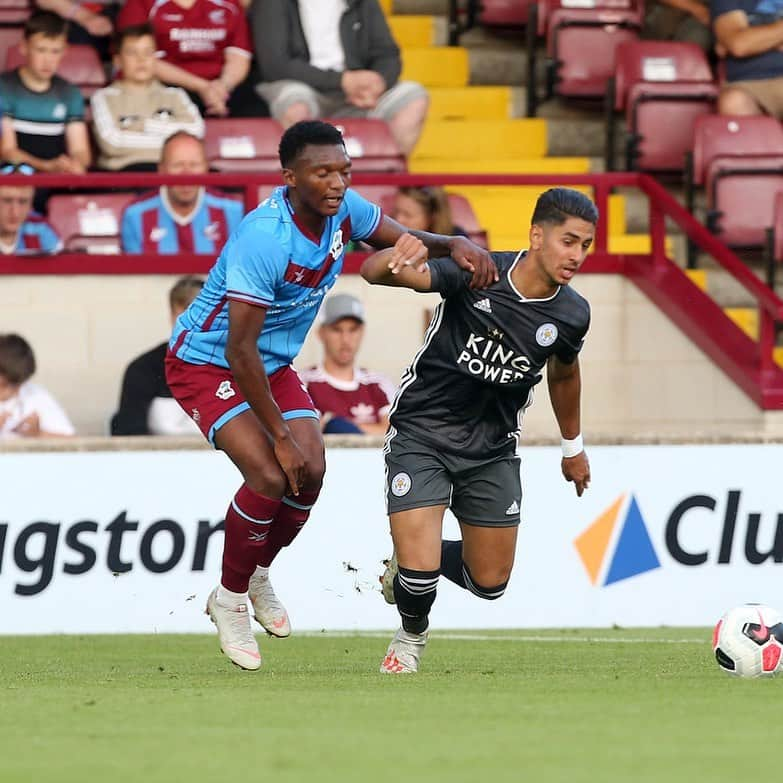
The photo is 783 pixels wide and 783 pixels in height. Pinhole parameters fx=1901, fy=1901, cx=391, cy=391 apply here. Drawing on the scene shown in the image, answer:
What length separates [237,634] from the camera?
7.35m

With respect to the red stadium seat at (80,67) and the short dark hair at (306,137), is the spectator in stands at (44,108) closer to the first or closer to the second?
the red stadium seat at (80,67)

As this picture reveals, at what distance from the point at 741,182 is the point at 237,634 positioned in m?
6.82

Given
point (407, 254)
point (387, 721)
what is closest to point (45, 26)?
point (407, 254)

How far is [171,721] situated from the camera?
18.0 feet

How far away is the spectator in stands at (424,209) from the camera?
38.7ft

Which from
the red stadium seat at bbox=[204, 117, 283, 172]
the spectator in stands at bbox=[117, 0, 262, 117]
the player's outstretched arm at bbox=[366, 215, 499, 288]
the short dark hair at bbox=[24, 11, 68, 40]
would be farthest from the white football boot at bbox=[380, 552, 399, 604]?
the spectator in stands at bbox=[117, 0, 262, 117]

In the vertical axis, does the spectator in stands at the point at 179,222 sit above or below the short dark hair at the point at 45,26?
below

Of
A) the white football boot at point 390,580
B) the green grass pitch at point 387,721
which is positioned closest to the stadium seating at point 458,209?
the green grass pitch at point 387,721

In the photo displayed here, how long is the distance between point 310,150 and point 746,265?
6.89m

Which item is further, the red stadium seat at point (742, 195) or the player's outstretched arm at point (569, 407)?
the red stadium seat at point (742, 195)

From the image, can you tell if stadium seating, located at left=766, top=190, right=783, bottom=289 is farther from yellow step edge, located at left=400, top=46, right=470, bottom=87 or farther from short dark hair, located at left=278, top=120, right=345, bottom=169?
short dark hair, located at left=278, top=120, right=345, bottom=169

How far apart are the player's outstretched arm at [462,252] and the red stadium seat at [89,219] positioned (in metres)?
4.84

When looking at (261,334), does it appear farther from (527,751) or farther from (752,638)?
(527,751)

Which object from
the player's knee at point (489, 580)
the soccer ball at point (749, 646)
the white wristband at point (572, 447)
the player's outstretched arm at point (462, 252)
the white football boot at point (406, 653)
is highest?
the player's outstretched arm at point (462, 252)
